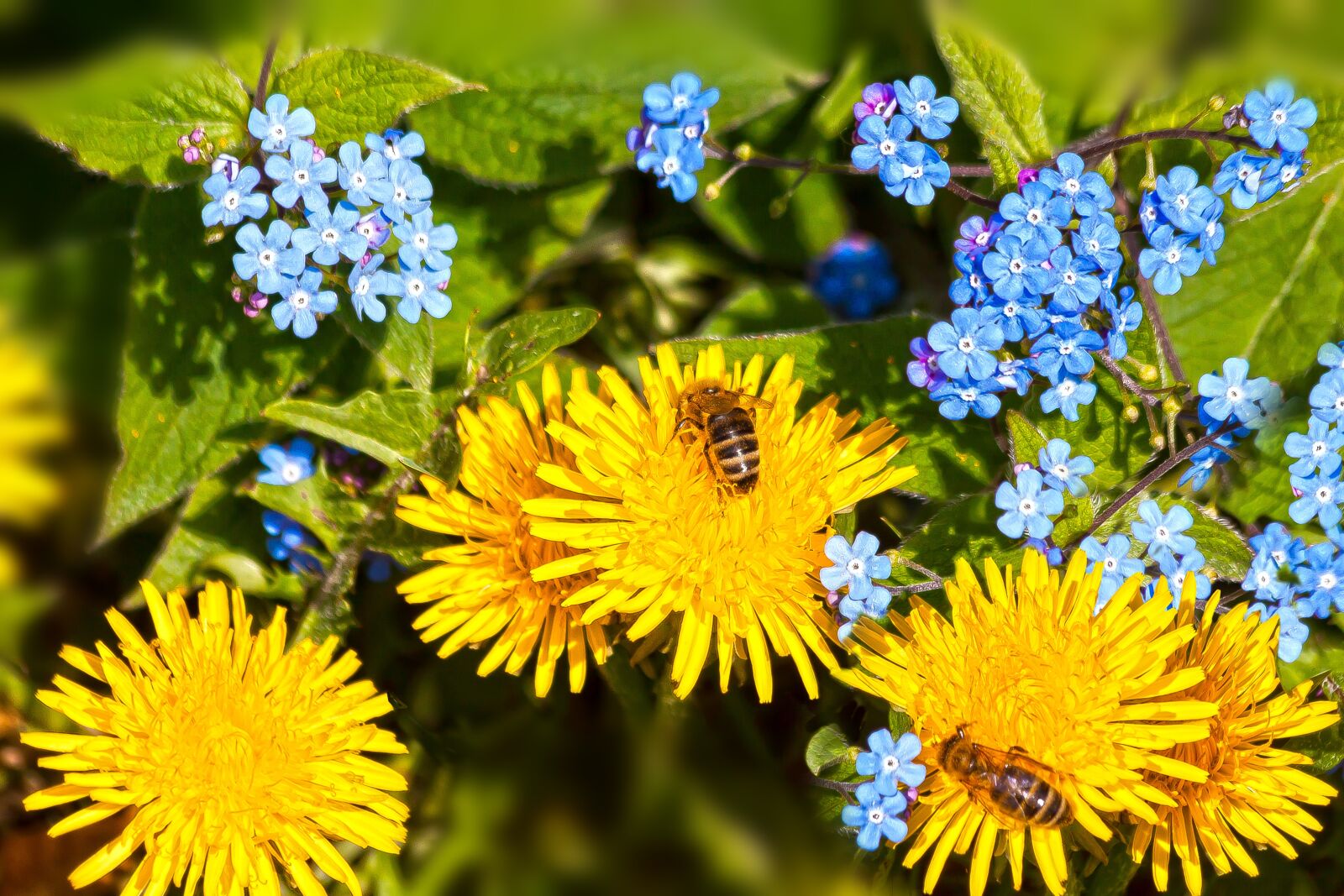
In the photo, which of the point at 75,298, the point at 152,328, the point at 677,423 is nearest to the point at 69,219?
the point at 75,298

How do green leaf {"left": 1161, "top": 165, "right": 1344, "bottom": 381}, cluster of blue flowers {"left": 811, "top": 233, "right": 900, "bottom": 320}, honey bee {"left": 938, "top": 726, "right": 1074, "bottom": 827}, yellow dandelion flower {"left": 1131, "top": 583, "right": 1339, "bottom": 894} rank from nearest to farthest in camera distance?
honey bee {"left": 938, "top": 726, "right": 1074, "bottom": 827}, yellow dandelion flower {"left": 1131, "top": 583, "right": 1339, "bottom": 894}, green leaf {"left": 1161, "top": 165, "right": 1344, "bottom": 381}, cluster of blue flowers {"left": 811, "top": 233, "right": 900, "bottom": 320}

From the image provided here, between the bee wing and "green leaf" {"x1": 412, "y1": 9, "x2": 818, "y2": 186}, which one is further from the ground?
"green leaf" {"x1": 412, "y1": 9, "x2": 818, "y2": 186}

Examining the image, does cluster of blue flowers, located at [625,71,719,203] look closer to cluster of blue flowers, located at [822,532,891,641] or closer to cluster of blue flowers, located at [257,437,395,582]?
cluster of blue flowers, located at [822,532,891,641]

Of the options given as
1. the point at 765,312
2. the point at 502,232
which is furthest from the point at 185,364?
the point at 765,312

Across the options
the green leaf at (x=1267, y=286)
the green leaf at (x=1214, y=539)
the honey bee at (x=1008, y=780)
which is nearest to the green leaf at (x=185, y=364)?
the honey bee at (x=1008, y=780)

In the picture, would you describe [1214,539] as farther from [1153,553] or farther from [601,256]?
[601,256]

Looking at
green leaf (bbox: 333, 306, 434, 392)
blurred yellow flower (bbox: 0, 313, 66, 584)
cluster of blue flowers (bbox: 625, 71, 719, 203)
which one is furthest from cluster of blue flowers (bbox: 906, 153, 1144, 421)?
blurred yellow flower (bbox: 0, 313, 66, 584)
